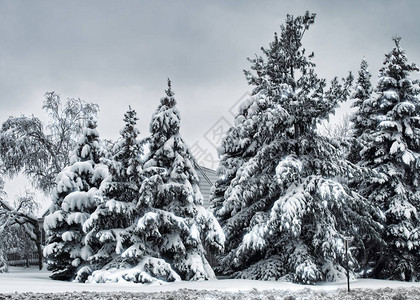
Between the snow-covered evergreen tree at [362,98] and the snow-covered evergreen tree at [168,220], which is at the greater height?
the snow-covered evergreen tree at [362,98]

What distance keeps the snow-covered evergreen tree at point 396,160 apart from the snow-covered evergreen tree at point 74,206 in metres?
10.9

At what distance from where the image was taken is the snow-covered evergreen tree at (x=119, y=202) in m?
14.1

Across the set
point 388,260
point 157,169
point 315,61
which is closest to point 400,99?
point 315,61

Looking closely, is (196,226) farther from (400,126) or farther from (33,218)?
(33,218)

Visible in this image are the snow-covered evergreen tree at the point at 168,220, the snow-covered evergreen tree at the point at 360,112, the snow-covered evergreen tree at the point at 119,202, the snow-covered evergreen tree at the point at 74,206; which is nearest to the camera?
the snow-covered evergreen tree at the point at 168,220

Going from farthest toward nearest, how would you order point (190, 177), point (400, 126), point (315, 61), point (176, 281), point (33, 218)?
1. point (33, 218)
2. point (400, 126)
3. point (315, 61)
4. point (190, 177)
5. point (176, 281)

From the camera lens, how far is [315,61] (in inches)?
674

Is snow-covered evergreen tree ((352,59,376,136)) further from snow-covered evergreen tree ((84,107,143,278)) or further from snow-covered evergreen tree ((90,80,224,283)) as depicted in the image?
snow-covered evergreen tree ((84,107,143,278))

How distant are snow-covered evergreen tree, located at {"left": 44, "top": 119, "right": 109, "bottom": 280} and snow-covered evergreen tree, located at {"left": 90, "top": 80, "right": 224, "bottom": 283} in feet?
8.34

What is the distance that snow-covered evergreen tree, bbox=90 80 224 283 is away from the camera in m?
13.6

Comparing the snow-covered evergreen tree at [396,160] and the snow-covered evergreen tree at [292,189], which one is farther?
the snow-covered evergreen tree at [396,160]

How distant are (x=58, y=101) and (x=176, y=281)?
16295 millimetres

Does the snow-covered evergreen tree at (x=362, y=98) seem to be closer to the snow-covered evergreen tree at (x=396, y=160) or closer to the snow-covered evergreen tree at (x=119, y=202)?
the snow-covered evergreen tree at (x=396, y=160)

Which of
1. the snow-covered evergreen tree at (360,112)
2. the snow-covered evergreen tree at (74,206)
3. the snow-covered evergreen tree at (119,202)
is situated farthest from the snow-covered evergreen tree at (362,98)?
the snow-covered evergreen tree at (74,206)
